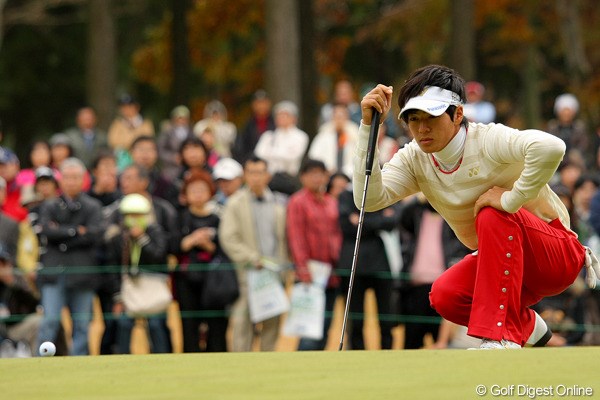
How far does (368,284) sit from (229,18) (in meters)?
18.3

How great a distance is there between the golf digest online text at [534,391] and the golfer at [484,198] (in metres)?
1.81

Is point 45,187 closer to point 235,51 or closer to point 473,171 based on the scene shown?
point 473,171

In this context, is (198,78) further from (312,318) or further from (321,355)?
(321,355)

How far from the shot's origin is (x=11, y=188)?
52.7 ft

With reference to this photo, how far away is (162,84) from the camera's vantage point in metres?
35.7

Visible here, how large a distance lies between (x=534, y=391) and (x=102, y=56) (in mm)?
23660

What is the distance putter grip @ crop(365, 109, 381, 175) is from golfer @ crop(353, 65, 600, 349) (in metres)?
0.04

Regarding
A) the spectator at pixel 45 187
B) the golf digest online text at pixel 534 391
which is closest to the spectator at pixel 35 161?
the spectator at pixel 45 187

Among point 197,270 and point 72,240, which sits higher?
point 72,240

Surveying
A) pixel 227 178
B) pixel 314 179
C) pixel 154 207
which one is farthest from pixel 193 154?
pixel 314 179

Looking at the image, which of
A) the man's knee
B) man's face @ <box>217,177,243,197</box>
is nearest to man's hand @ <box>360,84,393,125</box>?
the man's knee

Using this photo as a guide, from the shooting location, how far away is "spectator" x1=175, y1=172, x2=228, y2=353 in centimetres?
1421

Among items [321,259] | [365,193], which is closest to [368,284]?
[321,259]

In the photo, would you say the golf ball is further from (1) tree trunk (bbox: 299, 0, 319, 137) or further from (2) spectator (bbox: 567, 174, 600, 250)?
(1) tree trunk (bbox: 299, 0, 319, 137)
